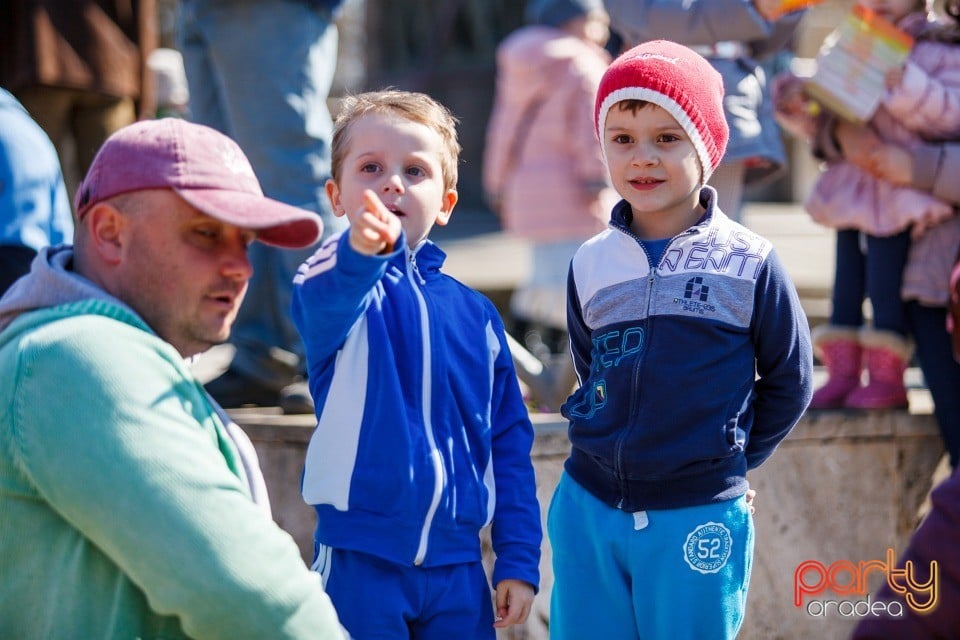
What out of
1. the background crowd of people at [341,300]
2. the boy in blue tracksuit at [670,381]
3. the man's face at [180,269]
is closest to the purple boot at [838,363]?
the background crowd of people at [341,300]

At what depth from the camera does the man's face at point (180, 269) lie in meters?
2.29

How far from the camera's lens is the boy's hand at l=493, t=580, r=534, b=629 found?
2.98 m

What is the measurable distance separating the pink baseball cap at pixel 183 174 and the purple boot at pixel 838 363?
2711 mm

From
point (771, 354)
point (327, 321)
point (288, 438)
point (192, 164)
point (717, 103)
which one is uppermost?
point (192, 164)

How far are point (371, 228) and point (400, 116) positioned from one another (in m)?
0.49

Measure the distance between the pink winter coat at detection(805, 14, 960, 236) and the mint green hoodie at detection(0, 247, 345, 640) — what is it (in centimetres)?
284

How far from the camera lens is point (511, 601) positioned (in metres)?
2.99

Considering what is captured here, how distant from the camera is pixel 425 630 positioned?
287 cm

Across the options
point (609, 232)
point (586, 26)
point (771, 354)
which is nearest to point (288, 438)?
point (609, 232)

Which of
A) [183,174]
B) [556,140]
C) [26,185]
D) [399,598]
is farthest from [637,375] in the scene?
[556,140]

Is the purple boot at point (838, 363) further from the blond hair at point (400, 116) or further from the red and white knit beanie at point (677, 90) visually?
the blond hair at point (400, 116)

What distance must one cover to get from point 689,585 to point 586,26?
4.22 meters

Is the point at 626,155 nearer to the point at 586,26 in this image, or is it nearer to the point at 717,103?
the point at 717,103

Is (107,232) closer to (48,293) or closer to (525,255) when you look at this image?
(48,293)
